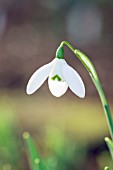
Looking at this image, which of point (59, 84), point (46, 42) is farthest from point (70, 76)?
point (46, 42)

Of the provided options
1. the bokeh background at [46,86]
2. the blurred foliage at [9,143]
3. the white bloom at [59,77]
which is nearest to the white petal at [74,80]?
the white bloom at [59,77]

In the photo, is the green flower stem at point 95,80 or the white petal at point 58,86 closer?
the green flower stem at point 95,80

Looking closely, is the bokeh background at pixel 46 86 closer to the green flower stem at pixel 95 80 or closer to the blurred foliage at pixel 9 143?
the blurred foliage at pixel 9 143

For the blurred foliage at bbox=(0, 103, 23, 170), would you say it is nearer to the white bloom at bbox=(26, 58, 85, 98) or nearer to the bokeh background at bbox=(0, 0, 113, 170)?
the bokeh background at bbox=(0, 0, 113, 170)

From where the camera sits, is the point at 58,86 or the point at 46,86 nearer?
the point at 58,86

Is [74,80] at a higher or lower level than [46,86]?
lower

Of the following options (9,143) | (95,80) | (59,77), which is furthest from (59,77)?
(9,143)

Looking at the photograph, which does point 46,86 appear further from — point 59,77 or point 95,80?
point 95,80

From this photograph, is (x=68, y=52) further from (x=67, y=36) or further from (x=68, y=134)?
(x=68, y=134)

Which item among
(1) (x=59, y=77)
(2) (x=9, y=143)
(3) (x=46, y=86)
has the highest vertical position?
(3) (x=46, y=86)
